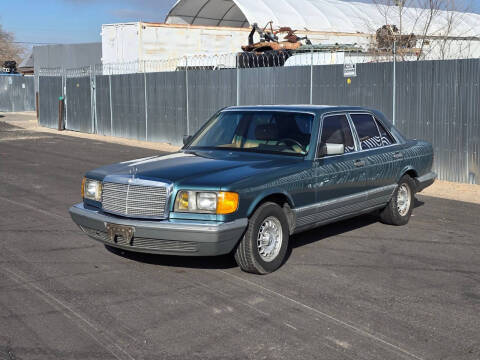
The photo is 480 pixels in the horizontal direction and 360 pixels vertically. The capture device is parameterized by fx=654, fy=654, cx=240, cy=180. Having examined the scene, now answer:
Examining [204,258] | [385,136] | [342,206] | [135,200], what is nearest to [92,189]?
[135,200]

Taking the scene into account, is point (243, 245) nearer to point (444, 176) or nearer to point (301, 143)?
point (301, 143)

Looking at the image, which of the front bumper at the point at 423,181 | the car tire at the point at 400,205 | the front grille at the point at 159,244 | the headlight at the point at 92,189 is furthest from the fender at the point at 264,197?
the front bumper at the point at 423,181

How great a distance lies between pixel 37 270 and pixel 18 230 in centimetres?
199

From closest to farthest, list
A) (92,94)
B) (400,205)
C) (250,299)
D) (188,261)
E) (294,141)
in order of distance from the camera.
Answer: (250,299) < (188,261) < (294,141) < (400,205) < (92,94)

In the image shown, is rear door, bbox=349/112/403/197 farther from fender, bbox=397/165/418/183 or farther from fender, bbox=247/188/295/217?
fender, bbox=247/188/295/217

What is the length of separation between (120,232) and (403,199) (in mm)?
4162

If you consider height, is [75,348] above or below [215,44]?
below

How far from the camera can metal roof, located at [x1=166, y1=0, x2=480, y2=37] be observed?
34469mm

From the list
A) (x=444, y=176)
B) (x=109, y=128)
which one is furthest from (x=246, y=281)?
(x=109, y=128)

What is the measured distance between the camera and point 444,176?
42.8 feet

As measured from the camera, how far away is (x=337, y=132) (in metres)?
7.44

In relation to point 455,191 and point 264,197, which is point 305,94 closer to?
point 455,191

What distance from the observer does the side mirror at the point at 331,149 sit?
6.80 meters

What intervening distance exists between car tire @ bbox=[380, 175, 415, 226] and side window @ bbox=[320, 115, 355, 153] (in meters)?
1.21
